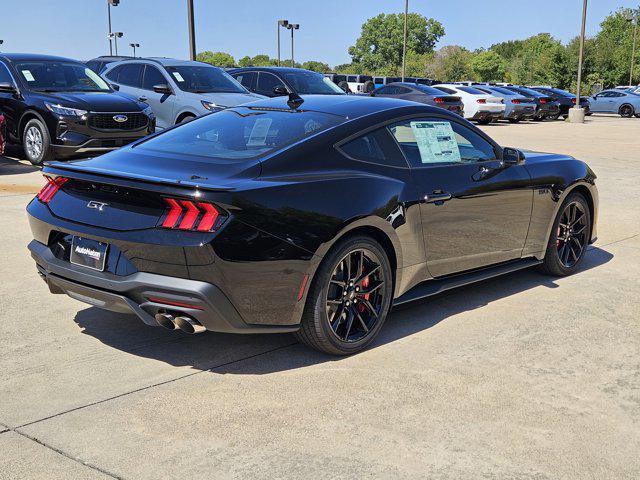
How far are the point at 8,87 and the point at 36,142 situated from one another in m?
1.07

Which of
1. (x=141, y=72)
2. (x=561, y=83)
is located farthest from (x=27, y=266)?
(x=561, y=83)

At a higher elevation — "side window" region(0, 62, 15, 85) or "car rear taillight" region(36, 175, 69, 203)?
"side window" region(0, 62, 15, 85)

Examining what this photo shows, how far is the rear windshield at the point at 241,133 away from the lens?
464 centimetres

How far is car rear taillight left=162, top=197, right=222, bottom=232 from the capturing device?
3916 millimetres

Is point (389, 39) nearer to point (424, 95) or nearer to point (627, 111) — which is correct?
point (627, 111)

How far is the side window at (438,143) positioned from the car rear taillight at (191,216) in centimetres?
158

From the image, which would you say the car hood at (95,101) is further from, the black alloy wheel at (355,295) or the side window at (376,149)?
the black alloy wheel at (355,295)

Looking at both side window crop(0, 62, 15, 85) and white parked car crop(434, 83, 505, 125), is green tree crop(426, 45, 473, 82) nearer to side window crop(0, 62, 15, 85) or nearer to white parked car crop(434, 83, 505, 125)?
white parked car crop(434, 83, 505, 125)

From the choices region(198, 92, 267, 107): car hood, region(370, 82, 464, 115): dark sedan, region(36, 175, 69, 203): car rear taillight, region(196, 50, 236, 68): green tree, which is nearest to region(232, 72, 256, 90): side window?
region(198, 92, 267, 107): car hood

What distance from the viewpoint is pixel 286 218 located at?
4133 mm

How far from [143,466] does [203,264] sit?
3.40 feet

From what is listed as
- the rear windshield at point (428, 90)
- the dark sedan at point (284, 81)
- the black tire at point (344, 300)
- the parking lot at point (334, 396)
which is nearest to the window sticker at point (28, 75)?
the dark sedan at point (284, 81)

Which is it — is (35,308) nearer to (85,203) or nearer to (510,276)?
(85,203)

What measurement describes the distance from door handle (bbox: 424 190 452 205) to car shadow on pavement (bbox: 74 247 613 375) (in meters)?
0.82
